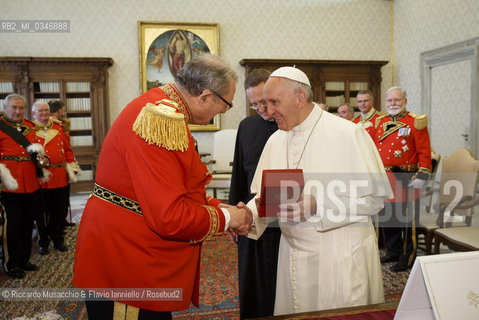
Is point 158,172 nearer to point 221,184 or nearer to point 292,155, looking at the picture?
point 292,155

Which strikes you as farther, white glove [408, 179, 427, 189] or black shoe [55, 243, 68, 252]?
black shoe [55, 243, 68, 252]

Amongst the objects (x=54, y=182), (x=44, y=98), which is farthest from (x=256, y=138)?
(x=44, y=98)

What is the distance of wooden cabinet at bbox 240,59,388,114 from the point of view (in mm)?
9203

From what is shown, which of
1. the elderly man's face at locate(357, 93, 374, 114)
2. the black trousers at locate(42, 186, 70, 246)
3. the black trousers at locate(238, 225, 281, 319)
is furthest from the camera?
the elderly man's face at locate(357, 93, 374, 114)

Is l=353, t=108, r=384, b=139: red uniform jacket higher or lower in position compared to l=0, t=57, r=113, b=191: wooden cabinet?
lower

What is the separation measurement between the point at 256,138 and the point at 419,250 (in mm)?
3353

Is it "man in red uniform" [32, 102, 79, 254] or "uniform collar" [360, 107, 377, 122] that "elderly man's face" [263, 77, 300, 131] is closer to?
"uniform collar" [360, 107, 377, 122]

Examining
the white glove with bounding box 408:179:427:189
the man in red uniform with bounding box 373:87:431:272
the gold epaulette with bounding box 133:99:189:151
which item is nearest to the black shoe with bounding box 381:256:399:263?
the man in red uniform with bounding box 373:87:431:272

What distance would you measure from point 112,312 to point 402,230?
3.84 m

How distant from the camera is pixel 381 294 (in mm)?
1919

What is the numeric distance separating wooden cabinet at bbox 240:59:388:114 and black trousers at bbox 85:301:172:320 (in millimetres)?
8023

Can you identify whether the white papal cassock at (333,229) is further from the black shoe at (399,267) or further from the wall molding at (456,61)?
the wall molding at (456,61)

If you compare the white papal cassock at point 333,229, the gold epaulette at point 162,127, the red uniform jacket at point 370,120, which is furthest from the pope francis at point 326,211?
the red uniform jacket at point 370,120

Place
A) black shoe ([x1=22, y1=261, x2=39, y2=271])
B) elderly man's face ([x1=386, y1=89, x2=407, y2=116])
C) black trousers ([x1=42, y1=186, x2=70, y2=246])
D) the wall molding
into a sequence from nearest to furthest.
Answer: black shoe ([x1=22, y1=261, x2=39, y2=271]), elderly man's face ([x1=386, y1=89, x2=407, y2=116]), black trousers ([x1=42, y1=186, x2=70, y2=246]), the wall molding
